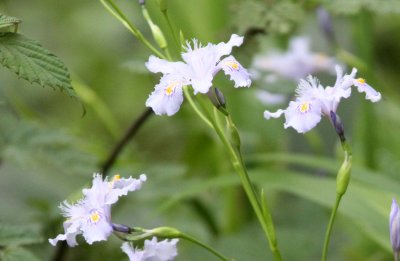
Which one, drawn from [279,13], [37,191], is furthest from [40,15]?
[279,13]

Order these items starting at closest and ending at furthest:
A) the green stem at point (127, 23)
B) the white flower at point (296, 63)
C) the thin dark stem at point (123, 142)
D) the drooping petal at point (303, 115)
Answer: the drooping petal at point (303, 115) < the green stem at point (127, 23) < the thin dark stem at point (123, 142) < the white flower at point (296, 63)

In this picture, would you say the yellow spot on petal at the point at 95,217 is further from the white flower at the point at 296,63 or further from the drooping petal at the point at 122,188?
the white flower at the point at 296,63

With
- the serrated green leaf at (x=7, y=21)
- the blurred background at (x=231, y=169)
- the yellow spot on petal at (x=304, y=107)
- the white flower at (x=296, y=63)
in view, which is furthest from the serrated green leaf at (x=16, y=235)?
the white flower at (x=296, y=63)

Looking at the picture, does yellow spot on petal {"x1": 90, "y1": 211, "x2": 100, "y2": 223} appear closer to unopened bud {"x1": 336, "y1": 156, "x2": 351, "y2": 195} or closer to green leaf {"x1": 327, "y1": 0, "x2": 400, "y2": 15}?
unopened bud {"x1": 336, "y1": 156, "x2": 351, "y2": 195}

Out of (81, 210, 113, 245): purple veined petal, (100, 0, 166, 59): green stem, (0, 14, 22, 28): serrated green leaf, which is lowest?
(81, 210, 113, 245): purple veined petal

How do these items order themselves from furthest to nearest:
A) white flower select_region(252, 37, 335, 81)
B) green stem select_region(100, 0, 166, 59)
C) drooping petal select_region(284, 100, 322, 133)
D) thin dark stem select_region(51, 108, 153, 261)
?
white flower select_region(252, 37, 335, 81) → thin dark stem select_region(51, 108, 153, 261) → green stem select_region(100, 0, 166, 59) → drooping petal select_region(284, 100, 322, 133)

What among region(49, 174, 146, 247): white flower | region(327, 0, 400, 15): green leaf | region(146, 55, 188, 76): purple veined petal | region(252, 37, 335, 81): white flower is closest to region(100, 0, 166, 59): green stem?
region(146, 55, 188, 76): purple veined petal

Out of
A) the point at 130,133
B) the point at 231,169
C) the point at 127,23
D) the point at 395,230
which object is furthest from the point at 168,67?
the point at 231,169
